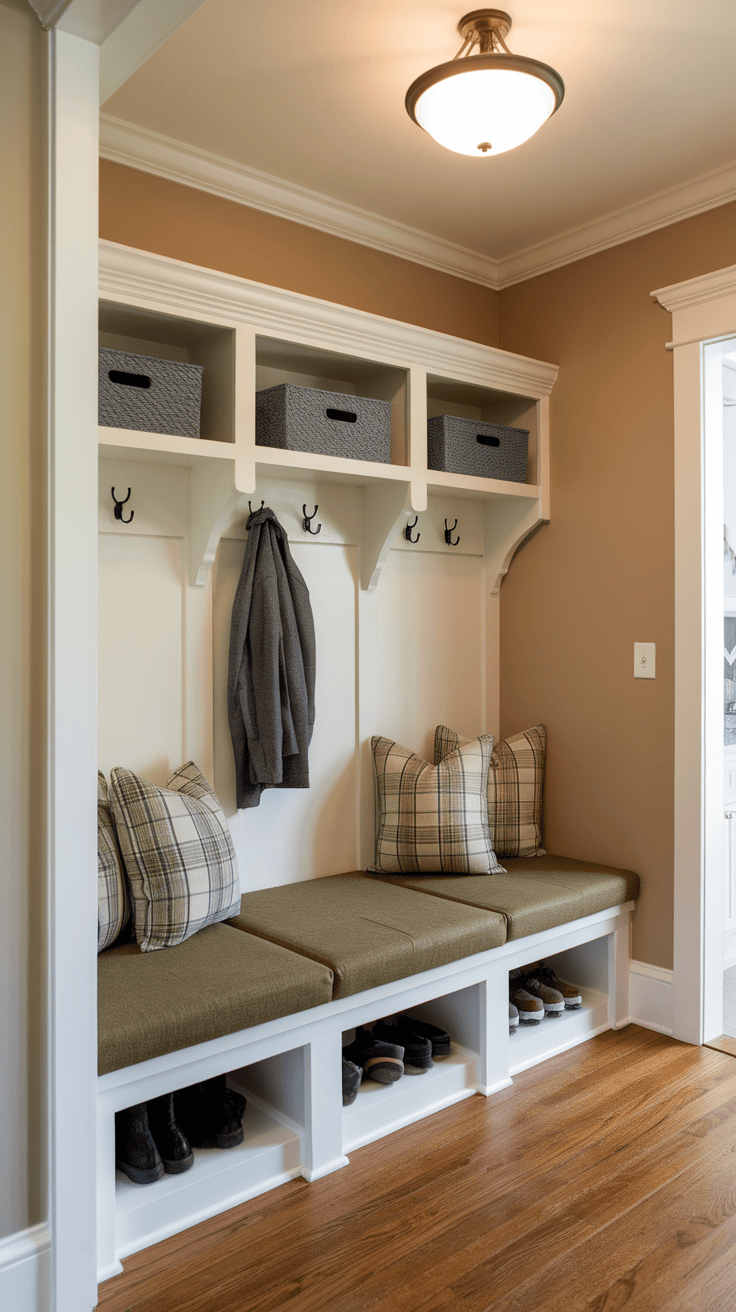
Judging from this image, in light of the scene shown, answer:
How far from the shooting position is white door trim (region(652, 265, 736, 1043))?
2.74m

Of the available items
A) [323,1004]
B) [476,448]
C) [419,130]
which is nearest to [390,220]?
[419,130]

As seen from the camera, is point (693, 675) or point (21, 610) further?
point (693, 675)

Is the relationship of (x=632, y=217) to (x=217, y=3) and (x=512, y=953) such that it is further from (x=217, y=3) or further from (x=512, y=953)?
(x=512, y=953)

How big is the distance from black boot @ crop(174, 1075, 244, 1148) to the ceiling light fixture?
88.4 inches

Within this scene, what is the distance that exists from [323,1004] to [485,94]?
2009mm

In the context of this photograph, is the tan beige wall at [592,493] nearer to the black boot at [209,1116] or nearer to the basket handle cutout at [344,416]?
the basket handle cutout at [344,416]

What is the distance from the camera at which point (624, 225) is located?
2914 millimetres

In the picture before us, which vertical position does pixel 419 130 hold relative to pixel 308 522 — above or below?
above

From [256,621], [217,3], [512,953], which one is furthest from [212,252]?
[512,953]

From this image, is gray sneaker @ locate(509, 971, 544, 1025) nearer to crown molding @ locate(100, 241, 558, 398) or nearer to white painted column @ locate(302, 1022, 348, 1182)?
white painted column @ locate(302, 1022, 348, 1182)

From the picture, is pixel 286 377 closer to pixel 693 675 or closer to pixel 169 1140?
pixel 693 675

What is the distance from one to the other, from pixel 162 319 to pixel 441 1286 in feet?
7.24

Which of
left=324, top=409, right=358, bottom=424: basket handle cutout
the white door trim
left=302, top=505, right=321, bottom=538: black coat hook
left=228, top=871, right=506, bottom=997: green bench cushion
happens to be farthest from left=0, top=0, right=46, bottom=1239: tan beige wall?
the white door trim

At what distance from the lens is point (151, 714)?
249 cm
